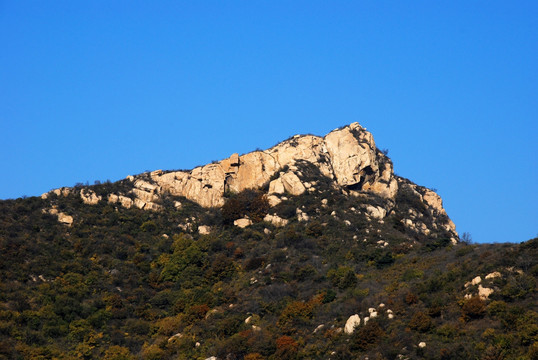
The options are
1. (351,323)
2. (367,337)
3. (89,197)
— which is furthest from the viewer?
(89,197)

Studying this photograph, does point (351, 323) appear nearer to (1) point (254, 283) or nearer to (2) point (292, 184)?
(1) point (254, 283)

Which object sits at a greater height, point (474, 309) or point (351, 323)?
point (351, 323)

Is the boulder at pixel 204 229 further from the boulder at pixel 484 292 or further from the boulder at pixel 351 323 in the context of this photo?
the boulder at pixel 484 292

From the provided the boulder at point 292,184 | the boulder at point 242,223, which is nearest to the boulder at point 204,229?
the boulder at point 242,223

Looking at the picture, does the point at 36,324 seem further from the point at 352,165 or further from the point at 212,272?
the point at 352,165

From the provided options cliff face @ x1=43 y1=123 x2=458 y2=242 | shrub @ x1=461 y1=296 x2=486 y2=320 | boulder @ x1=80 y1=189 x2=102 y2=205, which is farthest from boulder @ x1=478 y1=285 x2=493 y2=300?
boulder @ x1=80 y1=189 x2=102 y2=205

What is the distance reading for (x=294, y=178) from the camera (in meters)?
115

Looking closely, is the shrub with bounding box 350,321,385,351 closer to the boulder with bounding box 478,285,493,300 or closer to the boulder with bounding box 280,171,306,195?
the boulder with bounding box 478,285,493,300

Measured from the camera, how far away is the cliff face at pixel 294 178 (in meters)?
115

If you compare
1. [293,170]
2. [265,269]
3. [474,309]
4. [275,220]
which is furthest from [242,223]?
[474,309]

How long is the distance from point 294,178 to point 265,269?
73.7 feet

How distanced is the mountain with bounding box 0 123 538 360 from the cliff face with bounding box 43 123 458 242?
209 mm

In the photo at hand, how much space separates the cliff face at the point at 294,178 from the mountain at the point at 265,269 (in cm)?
21

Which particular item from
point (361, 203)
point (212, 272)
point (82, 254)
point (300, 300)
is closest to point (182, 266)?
point (212, 272)
